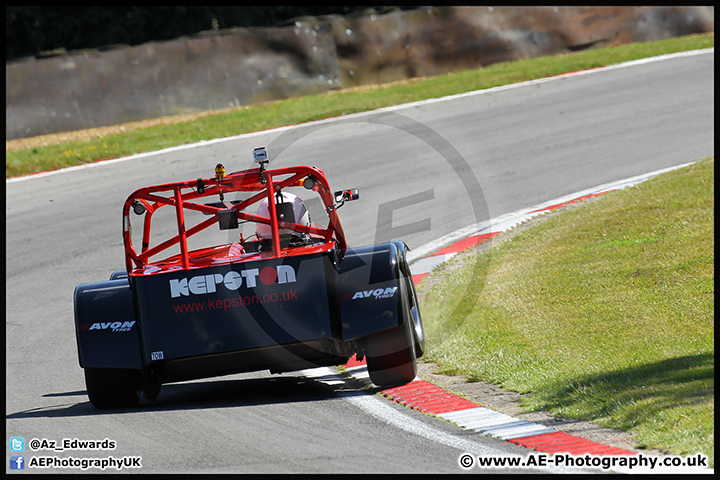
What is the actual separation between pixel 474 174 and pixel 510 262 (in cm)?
524

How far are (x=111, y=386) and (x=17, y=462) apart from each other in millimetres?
1301

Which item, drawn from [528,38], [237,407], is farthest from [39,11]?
[237,407]

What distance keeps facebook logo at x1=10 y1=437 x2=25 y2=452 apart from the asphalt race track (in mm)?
86

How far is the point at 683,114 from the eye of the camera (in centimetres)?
1728

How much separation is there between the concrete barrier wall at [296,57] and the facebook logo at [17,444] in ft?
52.3

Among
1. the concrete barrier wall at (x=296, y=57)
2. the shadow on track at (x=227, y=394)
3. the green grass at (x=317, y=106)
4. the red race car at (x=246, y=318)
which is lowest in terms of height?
the shadow on track at (x=227, y=394)

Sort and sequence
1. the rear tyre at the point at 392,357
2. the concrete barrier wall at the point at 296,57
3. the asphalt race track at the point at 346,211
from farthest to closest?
the concrete barrier wall at the point at 296,57
the rear tyre at the point at 392,357
the asphalt race track at the point at 346,211

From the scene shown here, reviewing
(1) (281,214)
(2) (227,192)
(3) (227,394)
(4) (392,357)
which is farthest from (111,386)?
(4) (392,357)

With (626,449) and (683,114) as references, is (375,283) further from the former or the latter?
(683,114)

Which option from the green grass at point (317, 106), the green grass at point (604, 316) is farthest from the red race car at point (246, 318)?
the green grass at point (317, 106)

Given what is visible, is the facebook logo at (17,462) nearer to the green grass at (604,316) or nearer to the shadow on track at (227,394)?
the shadow on track at (227,394)

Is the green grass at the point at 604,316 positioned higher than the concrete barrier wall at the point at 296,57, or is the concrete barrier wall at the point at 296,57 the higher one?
the concrete barrier wall at the point at 296,57
